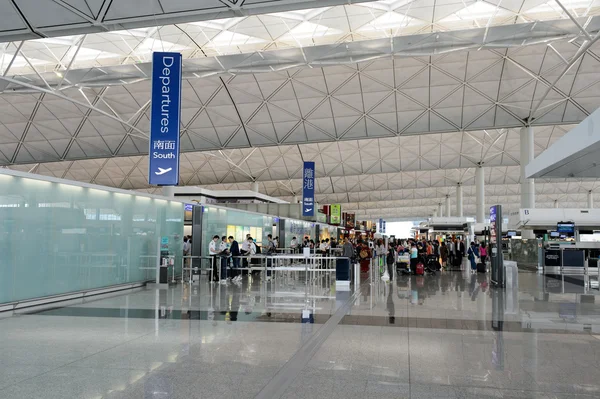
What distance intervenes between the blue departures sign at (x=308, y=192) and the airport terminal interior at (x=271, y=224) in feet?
0.42

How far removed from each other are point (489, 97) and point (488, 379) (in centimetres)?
3311

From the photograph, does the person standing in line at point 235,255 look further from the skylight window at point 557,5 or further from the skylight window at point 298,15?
the skylight window at point 557,5

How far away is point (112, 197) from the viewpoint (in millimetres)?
16656

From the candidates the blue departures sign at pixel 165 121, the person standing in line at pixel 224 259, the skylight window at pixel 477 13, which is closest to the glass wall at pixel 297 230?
the person standing in line at pixel 224 259

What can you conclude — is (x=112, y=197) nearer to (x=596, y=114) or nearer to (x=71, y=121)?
(x=596, y=114)

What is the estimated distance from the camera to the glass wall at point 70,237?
12.4 meters

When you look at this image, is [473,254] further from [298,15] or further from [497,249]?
[298,15]

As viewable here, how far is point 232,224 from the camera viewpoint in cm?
2625

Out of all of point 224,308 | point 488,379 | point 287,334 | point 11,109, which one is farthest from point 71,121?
point 488,379

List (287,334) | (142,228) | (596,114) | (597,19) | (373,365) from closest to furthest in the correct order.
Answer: (373,365)
(287,334)
(596,114)
(142,228)
(597,19)

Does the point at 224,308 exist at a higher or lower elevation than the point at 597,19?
lower

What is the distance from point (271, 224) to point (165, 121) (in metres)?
16.9

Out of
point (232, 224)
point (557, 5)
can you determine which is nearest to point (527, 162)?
point (557, 5)

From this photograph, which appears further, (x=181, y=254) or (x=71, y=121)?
(x=71, y=121)
